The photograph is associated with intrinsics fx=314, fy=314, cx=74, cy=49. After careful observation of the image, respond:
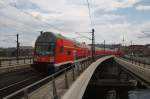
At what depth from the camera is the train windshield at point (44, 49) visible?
25.8m

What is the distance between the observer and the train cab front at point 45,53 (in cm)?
2552

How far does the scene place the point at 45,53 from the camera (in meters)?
25.9

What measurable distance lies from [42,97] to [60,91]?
103 inches

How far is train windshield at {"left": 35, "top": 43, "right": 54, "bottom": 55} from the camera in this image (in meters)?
25.8

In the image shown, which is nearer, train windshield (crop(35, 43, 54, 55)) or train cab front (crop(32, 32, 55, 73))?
→ train cab front (crop(32, 32, 55, 73))

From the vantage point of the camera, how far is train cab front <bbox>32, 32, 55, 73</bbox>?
83.7 feet

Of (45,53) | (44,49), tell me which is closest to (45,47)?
(44,49)

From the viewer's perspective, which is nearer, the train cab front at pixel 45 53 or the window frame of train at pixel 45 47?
the train cab front at pixel 45 53

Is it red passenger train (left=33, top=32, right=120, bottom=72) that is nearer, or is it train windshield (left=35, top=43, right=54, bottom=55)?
red passenger train (left=33, top=32, right=120, bottom=72)

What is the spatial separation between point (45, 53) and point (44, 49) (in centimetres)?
43

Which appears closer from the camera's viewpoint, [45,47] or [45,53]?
[45,53]

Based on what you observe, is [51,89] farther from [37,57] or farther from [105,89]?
[105,89]

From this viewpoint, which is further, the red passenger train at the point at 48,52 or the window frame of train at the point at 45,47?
the window frame of train at the point at 45,47

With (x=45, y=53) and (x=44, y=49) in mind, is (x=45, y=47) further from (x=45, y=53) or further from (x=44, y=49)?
(x=45, y=53)
